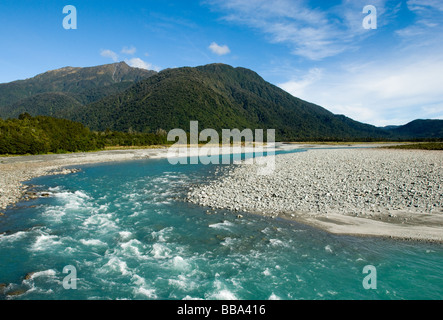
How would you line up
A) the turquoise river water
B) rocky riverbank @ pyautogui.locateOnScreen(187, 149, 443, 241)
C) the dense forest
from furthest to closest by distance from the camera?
the dense forest, rocky riverbank @ pyautogui.locateOnScreen(187, 149, 443, 241), the turquoise river water

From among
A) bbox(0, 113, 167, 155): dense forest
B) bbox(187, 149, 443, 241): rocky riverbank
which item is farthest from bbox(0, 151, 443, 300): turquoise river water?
bbox(0, 113, 167, 155): dense forest

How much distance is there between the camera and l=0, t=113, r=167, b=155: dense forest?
2306 inches

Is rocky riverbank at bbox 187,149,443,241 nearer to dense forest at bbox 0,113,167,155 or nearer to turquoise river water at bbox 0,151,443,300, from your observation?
turquoise river water at bbox 0,151,443,300

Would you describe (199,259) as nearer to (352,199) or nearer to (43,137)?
(352,199)

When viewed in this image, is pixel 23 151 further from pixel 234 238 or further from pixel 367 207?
pixel 367 207

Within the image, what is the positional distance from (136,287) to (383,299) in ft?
28.8

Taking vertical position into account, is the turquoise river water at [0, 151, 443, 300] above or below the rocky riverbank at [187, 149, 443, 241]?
below

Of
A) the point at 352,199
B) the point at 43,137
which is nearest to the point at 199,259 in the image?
the point at 352,199

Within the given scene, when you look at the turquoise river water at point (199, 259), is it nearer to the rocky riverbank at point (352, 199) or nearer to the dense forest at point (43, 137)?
the rocky riverbank at point (352, 199)

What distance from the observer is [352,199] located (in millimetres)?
16453

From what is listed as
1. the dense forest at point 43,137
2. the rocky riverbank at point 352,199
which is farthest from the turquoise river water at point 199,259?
the dense forest at point 43,137

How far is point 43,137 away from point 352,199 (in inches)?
3154

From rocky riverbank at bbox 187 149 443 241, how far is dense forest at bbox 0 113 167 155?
2507 inches

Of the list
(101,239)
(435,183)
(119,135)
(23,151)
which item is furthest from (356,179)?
(119,135)
